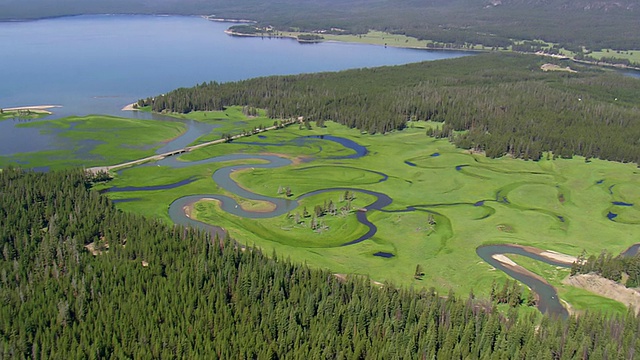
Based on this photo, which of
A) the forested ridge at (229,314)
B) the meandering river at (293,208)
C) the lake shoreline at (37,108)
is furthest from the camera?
the lake shoreline at (37,108)

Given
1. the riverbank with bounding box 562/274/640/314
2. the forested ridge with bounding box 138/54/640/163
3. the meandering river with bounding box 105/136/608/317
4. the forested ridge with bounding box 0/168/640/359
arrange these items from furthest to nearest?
the forested ridge with bounding box 138/54/640/163 → the meandering river with bounding box 105/136/608/317 → the riverbank with bounding box 562/274/640/314 → the forested ridge with bounding box 0/168/640/359

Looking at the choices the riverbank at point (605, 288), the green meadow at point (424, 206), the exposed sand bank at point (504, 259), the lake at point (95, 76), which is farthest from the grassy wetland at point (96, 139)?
the riverbank at point (605, 288)

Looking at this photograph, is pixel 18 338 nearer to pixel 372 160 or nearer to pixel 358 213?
pixel 358 213

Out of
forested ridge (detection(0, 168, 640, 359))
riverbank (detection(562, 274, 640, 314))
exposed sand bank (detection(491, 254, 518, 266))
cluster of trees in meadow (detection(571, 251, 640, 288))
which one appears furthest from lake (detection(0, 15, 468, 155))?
cluster of trees in meadow (detection(571, 251, 640, 288))

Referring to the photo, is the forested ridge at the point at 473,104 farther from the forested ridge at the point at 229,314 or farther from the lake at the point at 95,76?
the forested ridge at the point at 229,314

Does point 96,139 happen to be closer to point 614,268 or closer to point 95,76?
point 95,76

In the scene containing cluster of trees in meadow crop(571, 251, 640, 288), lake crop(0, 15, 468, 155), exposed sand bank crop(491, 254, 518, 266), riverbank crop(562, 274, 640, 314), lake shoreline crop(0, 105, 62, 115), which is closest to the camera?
riverbank crop(562, 274, 640, 314)

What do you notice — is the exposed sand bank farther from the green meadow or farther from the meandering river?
the green meadow
